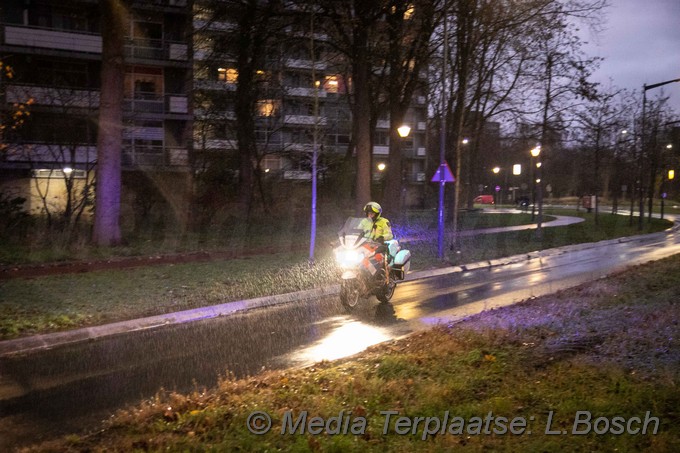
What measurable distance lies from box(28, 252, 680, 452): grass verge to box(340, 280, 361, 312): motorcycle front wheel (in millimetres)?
2924

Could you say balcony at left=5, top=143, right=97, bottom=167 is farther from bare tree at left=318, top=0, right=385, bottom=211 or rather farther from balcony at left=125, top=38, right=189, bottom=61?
bare tree at left=318, top=0, right=385, bottom=211

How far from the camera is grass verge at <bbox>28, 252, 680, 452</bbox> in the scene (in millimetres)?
4320

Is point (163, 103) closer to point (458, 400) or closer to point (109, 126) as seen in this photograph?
point (109, 126)

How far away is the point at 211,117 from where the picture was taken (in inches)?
1049

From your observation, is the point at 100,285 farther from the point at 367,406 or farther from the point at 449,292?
the point at 367,406


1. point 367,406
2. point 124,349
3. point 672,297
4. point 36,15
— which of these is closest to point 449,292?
point 672,297

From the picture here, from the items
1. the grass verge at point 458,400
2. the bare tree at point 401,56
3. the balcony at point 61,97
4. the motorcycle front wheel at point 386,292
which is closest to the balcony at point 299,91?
the bare tree at point 401,56

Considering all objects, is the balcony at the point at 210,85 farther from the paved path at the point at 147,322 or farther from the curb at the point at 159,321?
the paved path at the point at 147,322

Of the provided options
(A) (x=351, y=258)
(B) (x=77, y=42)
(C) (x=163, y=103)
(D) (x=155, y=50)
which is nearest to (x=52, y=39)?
(B) (x=77, y=42)

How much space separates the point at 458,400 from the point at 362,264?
→ 17.7 feet

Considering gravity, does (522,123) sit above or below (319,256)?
above

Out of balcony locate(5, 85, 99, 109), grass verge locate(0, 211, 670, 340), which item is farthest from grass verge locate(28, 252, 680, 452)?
balcony locate(5, 85, 99, 109)

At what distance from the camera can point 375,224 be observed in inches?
426

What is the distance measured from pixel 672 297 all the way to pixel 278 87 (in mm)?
20862
